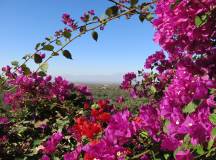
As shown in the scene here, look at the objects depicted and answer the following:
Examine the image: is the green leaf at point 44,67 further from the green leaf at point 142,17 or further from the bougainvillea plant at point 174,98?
the green leaf at point 142,17

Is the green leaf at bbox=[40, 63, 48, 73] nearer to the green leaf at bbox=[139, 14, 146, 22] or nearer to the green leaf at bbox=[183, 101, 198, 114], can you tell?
the green leaf at bbox=[139, 14, 146, 22]

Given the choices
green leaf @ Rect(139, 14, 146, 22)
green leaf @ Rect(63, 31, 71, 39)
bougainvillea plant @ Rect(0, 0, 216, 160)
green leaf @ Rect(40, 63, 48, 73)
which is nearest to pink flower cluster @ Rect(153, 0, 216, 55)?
bougainvillea plant @ Rect(0, 0, 216, 160)

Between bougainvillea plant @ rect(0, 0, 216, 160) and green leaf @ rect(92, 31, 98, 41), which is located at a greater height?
green leaf @ rect(92, 31, 98, 41)

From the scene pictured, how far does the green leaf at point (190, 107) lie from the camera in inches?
71.3

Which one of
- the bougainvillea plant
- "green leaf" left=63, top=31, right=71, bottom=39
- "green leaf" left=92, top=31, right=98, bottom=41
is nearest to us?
the bougainvillea plant

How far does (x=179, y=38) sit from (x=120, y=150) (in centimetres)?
57

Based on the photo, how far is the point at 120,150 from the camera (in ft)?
6.55

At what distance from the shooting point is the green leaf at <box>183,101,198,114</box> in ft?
5.94

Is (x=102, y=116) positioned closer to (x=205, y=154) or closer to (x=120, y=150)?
(x=120, y=150)

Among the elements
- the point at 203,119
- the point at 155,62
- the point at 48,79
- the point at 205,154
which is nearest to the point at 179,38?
the point at 203,119

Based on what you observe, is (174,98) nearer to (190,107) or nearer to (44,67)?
(190,107)

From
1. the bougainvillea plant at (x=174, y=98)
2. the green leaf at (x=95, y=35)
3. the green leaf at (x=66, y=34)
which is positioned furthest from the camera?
the green leaf at (x=95, y=35)

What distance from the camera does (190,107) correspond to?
1.84 meters

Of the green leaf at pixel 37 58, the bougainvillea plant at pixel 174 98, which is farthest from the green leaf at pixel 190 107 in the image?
the green leaf at pixel 37 58
